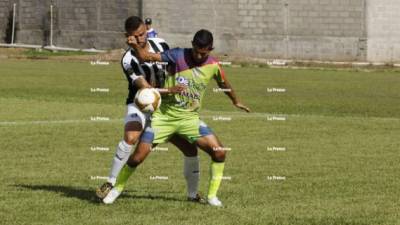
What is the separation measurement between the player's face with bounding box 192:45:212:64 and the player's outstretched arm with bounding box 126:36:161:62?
1.27ft

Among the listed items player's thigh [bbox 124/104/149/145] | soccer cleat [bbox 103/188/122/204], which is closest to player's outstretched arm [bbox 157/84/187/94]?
player's thigh [bbox 124/104/149/145]

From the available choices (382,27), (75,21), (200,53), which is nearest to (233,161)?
(200,53)

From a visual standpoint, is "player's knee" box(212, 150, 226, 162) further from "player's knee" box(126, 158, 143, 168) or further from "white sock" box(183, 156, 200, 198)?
"player's knee" box(126, 158, 143, 168)

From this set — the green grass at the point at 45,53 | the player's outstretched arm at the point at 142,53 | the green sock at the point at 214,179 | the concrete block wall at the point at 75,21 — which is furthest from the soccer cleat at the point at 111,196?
the concrete block wall at the point at 75,21

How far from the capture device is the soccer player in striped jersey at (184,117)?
11.5 m

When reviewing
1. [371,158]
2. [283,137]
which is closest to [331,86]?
[283,137]

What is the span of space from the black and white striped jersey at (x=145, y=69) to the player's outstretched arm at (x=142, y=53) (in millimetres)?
518

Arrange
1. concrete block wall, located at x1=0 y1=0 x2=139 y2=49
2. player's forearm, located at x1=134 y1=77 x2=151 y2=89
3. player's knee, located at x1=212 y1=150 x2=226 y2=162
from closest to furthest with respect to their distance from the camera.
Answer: player's knee, located at x1=212 y1=150 x2=226 y2=162
player's forearm, located at x1=134 y1=77 x2=151 y2=89
concrete block wall, located at x1=0 y1=0 x2=139 y2=49

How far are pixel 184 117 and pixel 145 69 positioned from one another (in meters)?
0.92

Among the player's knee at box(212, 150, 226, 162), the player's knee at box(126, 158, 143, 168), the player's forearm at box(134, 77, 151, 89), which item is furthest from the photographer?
the player's forearm at box(134, 77, 151, 89)

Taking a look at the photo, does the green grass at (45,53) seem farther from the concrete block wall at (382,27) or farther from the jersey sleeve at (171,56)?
the jersey sleeve at (171,56)

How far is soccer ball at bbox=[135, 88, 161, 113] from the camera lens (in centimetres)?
1128

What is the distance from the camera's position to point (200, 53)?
448 inches

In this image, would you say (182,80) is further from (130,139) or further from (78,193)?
(78,193)
